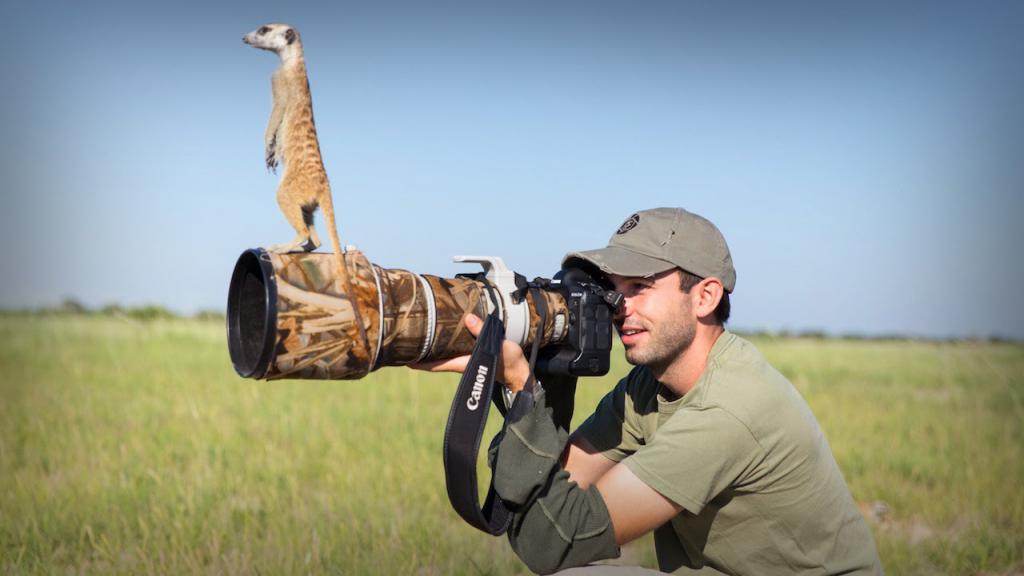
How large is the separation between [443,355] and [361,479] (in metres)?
2.90

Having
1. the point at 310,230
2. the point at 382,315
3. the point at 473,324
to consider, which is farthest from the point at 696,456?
the point at 310,230

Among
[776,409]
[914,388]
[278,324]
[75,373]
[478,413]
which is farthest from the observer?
[914,388]

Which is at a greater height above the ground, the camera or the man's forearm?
the camera

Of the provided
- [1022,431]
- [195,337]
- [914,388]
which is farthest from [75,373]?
[914,388]

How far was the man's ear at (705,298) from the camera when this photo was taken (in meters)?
2.57

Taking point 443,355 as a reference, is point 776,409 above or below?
below

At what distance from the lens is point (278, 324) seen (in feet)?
6.23

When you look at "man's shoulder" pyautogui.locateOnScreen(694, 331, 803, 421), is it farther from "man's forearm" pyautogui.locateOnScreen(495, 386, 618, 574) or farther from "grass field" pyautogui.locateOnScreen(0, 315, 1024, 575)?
"grass field" pyautogui.locateOnScreen(0, 315, 1024, 575)

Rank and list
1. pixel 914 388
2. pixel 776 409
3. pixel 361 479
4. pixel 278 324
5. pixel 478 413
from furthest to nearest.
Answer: pixel 914 388 < pixel 361 479 < pixel 776 409 < pixel 478 413 < pixel 278 324

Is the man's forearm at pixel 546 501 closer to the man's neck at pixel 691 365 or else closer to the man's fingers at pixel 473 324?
the man's fingers at pixel 473 324

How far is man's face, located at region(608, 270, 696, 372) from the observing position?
2.53 m

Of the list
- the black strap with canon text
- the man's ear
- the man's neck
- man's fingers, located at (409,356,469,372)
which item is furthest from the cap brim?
man's fingers, located at (409,356,469,372)

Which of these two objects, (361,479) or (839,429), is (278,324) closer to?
(361,479)

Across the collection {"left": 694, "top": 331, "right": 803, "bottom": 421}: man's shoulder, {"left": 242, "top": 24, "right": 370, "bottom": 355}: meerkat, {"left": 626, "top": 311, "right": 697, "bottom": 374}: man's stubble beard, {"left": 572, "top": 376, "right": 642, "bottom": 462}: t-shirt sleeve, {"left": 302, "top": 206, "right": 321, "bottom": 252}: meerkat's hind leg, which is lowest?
{"left": 572, "top": 376, "right": 642, "bottom": 462}: t-shirt sleeve
